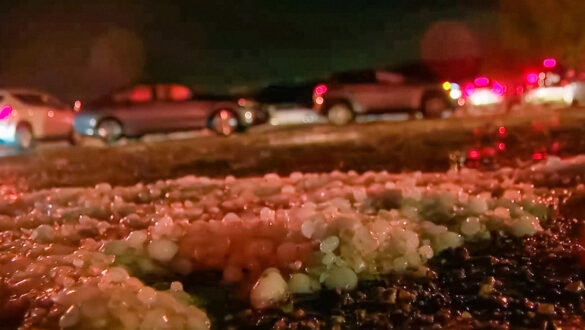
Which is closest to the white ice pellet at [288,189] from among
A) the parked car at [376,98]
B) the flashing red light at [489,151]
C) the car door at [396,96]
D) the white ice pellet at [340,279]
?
the white ice pellet at [340,279]

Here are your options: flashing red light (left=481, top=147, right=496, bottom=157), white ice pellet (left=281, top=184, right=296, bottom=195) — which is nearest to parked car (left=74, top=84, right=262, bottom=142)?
flashing red light (left=481, top=147, right=496, bottom=157)

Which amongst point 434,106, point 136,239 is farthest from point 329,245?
point 434,106

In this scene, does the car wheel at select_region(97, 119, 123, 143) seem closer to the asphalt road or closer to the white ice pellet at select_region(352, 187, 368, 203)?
the asphalt road

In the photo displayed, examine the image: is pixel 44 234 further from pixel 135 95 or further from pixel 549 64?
pixel 549 64

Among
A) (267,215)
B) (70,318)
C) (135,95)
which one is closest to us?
(70,318)

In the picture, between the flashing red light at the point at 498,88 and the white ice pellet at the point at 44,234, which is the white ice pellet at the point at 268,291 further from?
the flashing red light at the point at 498,88

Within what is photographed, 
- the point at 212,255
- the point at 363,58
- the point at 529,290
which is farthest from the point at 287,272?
the point at 363,58
